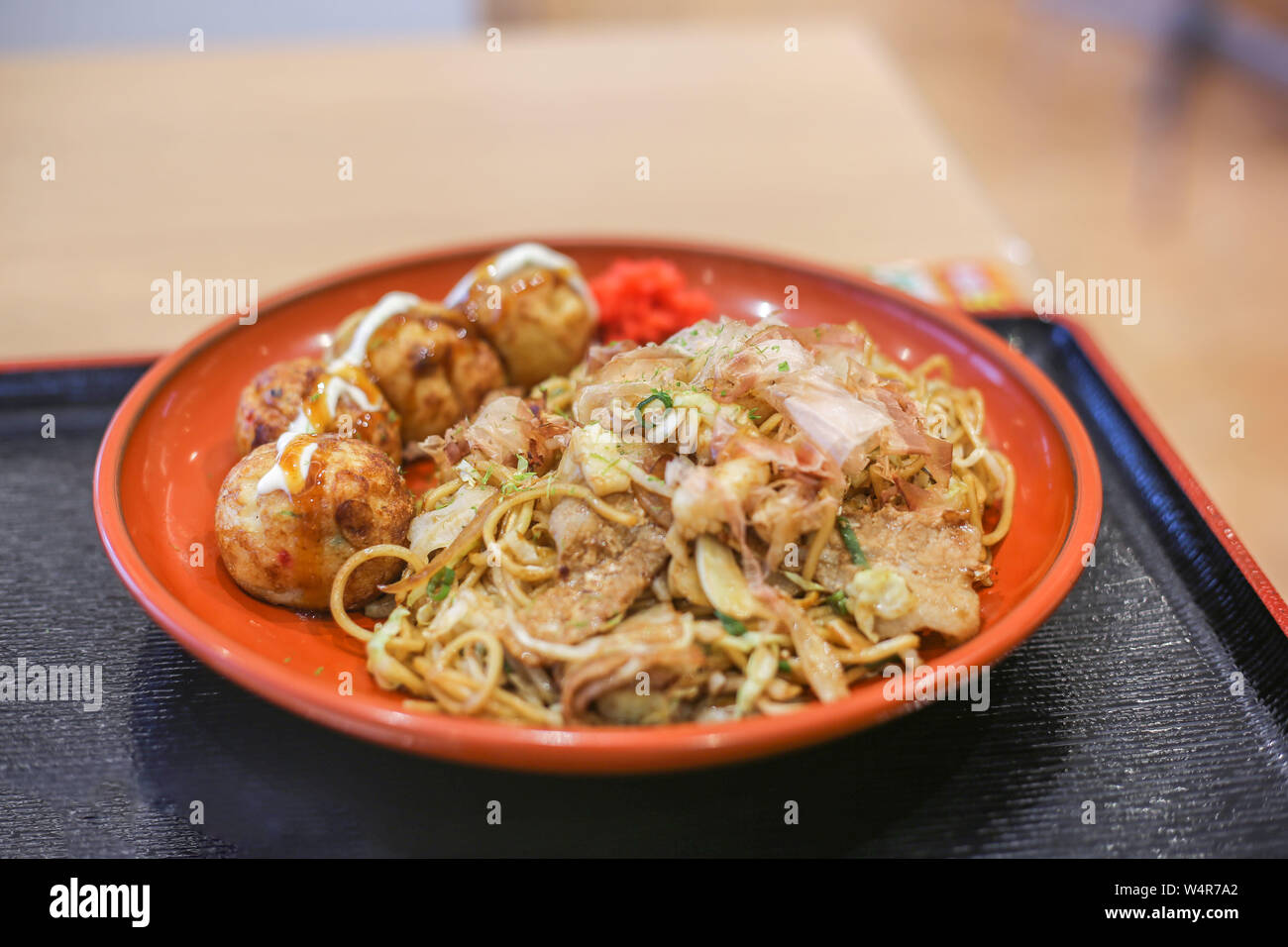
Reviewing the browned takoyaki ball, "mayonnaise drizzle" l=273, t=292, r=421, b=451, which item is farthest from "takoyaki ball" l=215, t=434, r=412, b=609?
the browned takoyaki ball

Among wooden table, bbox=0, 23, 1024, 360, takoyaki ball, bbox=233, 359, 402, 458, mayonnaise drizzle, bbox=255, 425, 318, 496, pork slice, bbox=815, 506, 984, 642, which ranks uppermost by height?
wooden table, bbox=0, 23, 1024, 360

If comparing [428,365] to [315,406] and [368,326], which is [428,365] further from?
[315,406]

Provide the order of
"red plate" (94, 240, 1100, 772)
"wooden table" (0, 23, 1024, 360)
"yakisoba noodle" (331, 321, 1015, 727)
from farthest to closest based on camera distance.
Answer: "wooden table" (0, 23, 1024, 360) → "yakisoba noodle" (331, 321, 1015, 727) → "red plate" (94, 240, 1100, 772)

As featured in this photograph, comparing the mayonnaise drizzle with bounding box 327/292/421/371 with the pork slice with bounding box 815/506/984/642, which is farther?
the mayonnaise drizzle with bounding box 327/292/421/371

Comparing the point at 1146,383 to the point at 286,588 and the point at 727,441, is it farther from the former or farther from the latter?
the point at 286,588

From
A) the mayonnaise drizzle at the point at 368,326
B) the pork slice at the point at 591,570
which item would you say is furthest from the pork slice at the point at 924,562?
the mayonnaise drizzle at the point at 368,326

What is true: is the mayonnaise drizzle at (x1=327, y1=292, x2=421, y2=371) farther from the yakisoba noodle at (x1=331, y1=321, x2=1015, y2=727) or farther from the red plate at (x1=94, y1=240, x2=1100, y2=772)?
the yakisoba noodle at (x1=331, y1=321, x2=1015, y2=727)

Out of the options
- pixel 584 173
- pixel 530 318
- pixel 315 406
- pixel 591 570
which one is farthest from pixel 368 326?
pixel 584 173
